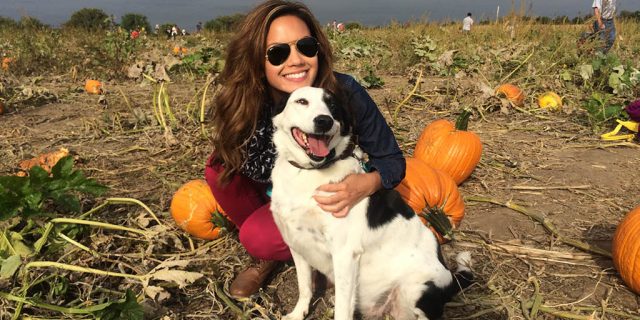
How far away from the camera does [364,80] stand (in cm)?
783

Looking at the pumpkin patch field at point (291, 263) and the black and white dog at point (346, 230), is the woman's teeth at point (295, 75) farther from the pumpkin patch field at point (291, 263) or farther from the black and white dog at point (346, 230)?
the pumpkin patch field at point (291, 263)

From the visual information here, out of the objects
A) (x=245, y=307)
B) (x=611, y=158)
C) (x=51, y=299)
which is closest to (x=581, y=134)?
(x=611, y=158)

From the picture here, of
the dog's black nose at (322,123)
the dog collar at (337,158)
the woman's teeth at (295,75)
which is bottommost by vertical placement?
the dog collar at (337,158)

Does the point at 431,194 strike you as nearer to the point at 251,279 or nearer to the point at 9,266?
the point at 251,279

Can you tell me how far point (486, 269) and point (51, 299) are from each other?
2612mm

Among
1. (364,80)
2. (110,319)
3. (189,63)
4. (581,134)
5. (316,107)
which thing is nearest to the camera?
(110,319)

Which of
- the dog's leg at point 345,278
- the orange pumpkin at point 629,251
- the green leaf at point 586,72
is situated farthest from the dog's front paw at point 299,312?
the green leaf at point 586,72

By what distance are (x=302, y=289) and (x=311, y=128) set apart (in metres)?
1.03

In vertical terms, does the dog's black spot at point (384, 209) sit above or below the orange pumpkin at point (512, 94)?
above

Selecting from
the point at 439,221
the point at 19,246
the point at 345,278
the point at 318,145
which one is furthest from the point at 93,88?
the point at 345,278

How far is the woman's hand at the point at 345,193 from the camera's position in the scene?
2.15 meters

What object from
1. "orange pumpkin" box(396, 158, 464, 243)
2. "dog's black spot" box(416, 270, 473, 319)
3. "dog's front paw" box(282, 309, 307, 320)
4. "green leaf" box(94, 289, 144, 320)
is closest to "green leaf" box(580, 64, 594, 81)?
"orange pumpkin" box(396, 158, 464, 243)

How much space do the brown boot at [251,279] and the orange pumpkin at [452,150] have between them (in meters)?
1.86

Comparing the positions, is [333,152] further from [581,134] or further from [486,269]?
[581,134]
